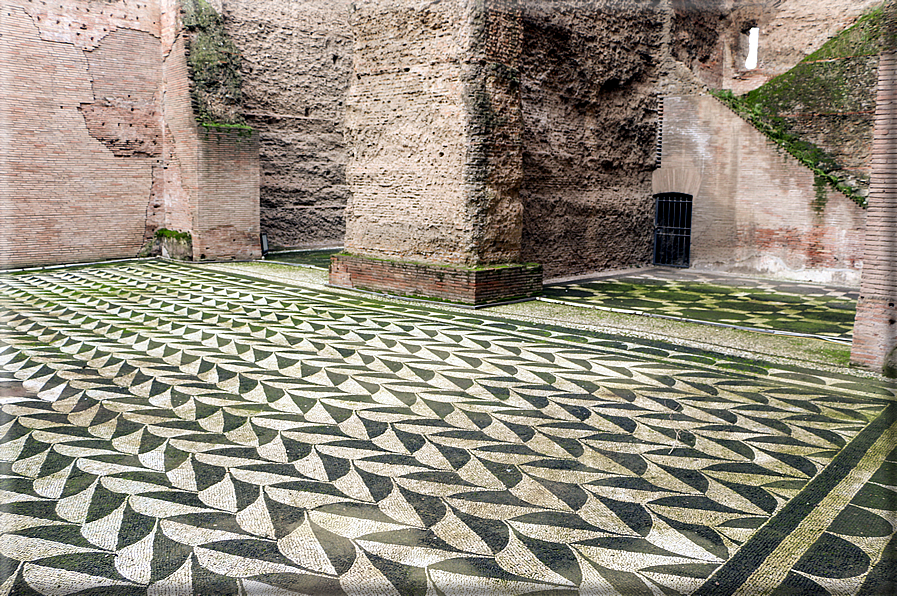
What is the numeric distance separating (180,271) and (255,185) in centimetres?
223

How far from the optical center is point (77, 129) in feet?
36.2

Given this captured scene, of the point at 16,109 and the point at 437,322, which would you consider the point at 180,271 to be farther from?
the point at 437,322

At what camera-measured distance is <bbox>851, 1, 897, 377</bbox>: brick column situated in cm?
501

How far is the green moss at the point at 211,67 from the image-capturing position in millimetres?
11484

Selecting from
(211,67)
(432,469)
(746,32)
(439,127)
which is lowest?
(432,469)

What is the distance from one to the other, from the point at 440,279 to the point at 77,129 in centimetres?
693

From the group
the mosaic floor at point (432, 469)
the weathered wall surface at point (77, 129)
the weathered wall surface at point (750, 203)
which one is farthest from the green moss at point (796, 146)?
the weathered wall surface at point (77, 129)

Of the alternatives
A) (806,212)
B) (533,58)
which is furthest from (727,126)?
(533,58)

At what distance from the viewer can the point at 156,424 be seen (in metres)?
4.02

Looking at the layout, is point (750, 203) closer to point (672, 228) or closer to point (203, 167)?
point (672, 228)

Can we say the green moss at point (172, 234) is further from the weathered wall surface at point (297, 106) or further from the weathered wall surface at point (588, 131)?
the weathered wall surface at point (588, 131)

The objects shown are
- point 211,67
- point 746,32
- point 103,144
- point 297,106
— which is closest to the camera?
point 103,144

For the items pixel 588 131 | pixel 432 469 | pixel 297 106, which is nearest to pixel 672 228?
pixel 588 131

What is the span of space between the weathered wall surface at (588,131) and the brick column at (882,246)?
465 cm
